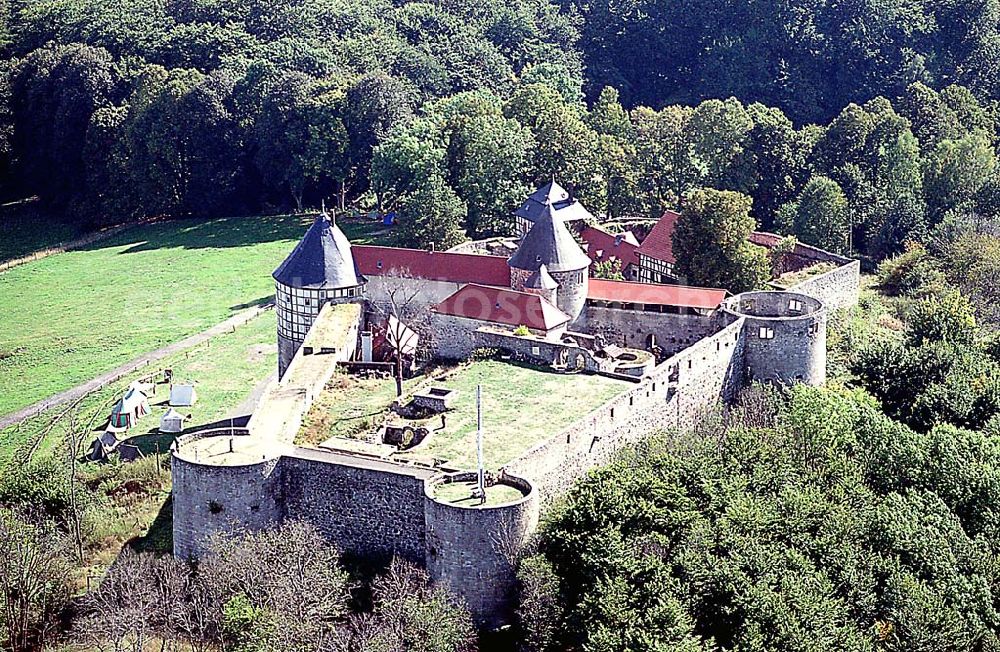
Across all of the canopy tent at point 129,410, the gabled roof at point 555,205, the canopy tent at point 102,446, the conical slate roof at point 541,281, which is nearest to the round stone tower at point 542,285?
the conical slate roof at point 541,281

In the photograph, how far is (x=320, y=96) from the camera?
8331cm

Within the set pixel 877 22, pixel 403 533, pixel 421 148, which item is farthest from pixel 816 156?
pixel 403 533

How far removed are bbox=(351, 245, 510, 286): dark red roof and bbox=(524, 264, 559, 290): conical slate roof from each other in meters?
3.55

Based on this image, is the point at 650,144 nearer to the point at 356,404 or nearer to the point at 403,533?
the point at 356,404

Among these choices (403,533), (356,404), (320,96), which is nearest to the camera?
(403,533)

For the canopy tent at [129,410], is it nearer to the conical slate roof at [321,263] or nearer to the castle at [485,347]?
the castle at [485,347]

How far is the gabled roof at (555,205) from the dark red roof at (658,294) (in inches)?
510

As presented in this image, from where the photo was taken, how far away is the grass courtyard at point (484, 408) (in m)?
37.8

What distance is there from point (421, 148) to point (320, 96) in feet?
44.5

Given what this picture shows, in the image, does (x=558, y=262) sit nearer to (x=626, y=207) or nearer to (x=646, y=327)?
(x=646, y=327)

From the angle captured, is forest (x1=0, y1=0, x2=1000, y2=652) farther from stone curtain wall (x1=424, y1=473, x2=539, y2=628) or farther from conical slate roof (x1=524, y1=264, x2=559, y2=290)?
conical slate roof (x1=524, y1=264, x2=559, y2=290)

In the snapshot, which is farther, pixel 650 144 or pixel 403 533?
pixel 650 144

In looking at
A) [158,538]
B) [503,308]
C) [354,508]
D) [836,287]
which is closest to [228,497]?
[354,508]

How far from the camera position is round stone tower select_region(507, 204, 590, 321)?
50.5 m
